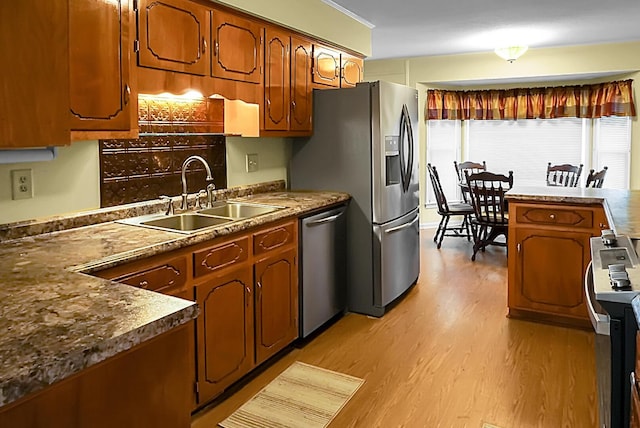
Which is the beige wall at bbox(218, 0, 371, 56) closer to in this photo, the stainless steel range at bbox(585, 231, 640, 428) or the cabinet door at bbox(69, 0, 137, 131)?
the cabinet door at bbox(69, 0, 137, 131)

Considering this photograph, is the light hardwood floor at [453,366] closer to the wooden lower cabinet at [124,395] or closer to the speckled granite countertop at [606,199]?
the speckled granite countertop at [606,199]

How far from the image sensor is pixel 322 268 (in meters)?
3.47

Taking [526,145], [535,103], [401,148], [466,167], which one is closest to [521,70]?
[535,103]

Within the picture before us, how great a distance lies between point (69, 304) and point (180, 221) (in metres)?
1.51

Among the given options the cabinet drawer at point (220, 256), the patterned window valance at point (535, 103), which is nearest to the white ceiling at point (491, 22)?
the patterned window valance at point (535, 103)

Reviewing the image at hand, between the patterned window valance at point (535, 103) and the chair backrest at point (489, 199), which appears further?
the patterned window valance at point (535, 103)

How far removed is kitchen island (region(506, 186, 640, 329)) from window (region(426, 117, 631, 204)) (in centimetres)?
299

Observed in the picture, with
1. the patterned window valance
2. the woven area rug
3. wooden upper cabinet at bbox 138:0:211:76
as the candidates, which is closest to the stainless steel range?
the woven area rug

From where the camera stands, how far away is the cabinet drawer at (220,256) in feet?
7.74

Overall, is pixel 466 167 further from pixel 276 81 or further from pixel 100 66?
pixel 100 66

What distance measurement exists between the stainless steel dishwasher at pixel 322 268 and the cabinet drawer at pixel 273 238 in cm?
14

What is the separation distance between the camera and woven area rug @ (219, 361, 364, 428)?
242 centimetres

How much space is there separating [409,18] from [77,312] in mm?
3943

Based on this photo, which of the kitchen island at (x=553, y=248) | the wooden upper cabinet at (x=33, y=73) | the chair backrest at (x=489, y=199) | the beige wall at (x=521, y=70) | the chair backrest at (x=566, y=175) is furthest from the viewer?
the chair backrest at (x=566, y=175)
